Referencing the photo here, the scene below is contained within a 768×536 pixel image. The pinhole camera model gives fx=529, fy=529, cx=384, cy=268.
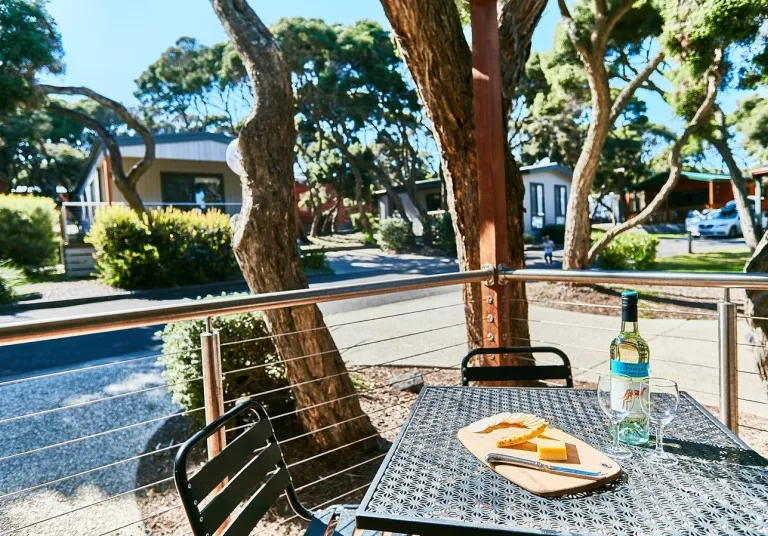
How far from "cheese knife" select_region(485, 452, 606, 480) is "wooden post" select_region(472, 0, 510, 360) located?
196 centimetres

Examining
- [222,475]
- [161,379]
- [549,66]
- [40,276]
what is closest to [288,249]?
[222,475]

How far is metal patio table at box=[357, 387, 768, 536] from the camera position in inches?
43.0

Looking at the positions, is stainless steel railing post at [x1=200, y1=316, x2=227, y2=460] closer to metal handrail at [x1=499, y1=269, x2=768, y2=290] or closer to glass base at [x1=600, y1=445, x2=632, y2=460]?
glass base at [x1=600, y1=445, x2=632, y2=460]

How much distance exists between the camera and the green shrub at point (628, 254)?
505 inches

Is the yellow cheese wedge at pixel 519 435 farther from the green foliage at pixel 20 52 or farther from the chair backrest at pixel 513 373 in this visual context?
the green foliage at pixel 20 52

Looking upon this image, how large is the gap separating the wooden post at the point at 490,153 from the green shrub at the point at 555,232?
79.4 feet

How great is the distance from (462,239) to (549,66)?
9524 millimetres

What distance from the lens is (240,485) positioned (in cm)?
155

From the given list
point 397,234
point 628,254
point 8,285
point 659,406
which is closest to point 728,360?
point 659,406

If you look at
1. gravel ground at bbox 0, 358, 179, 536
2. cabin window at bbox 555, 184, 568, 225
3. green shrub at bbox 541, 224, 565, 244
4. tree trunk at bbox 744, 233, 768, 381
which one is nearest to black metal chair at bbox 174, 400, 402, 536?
gravel ground at bbox 0, 358, 179, 536

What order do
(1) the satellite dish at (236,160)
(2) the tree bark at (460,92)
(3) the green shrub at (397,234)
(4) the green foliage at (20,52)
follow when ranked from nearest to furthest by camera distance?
(2) the tree bark at (460,92) → (1) the satellite dish at (236,160) → (4) the green foliage at (20,52) → (3) the green shrub at (397,234)

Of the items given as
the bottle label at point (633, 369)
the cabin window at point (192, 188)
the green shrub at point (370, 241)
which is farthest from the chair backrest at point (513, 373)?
the green shrub at point (370, 241)

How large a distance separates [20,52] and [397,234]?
13181mm

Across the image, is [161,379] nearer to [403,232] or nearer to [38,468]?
[38,468]
